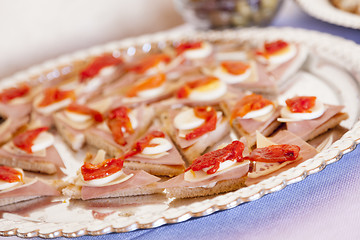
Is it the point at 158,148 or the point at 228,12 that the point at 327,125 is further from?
the point at 228,12

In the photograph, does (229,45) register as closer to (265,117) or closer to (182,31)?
(182,31)

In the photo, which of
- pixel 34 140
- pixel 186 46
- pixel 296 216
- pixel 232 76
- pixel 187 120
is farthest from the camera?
pixel 186 46

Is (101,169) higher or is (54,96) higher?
(54,96)

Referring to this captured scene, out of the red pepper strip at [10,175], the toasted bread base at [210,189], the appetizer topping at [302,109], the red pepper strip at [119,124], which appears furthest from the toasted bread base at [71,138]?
the appetizer topping at [302,109]

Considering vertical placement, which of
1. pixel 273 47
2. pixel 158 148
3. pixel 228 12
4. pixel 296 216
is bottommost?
pixel 296 216

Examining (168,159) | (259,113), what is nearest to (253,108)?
(259,113)

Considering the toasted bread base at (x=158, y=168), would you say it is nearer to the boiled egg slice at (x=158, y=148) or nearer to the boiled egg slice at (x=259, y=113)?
the boiled egg slice at (x=158, y=148)
